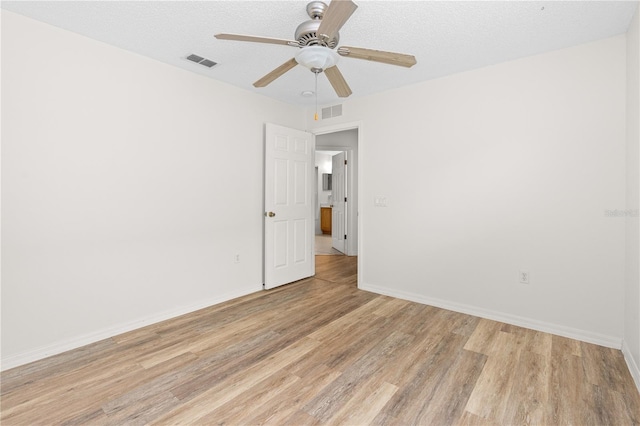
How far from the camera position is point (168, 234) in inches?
121

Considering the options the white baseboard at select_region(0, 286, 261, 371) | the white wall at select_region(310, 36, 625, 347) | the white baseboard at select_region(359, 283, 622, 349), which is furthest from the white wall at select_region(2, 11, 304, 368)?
the white baseboard at select_region(359, 283, 622, 349)

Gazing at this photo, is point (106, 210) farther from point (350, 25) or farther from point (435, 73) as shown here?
point (435, 73)

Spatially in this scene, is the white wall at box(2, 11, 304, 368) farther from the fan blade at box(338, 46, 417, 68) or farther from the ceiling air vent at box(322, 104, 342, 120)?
the fan blade at box(338, 46, 417, 68)

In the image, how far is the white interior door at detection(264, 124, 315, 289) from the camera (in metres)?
3.96

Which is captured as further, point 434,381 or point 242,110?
point 242,110

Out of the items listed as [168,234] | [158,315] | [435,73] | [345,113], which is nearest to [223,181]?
[168,234]

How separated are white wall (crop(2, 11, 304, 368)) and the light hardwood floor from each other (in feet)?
1.08

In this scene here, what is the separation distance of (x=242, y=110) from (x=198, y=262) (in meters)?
1.85

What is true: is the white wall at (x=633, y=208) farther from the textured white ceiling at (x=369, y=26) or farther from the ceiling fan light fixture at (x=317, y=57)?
the ceiling fan light fixture at (x=317, y=57)

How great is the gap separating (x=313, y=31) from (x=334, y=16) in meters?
0.37

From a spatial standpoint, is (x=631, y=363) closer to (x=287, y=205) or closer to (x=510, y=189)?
(x=510, y=189)

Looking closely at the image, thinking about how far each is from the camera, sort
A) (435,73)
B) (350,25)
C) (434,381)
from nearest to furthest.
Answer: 1. (434,381)
2. (350,25)
3. (435,73)

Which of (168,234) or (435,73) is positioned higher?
(435,73)


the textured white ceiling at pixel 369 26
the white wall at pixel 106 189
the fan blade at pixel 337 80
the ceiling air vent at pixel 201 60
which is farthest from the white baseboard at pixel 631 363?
the ceiling air vent at pixel 201 60
